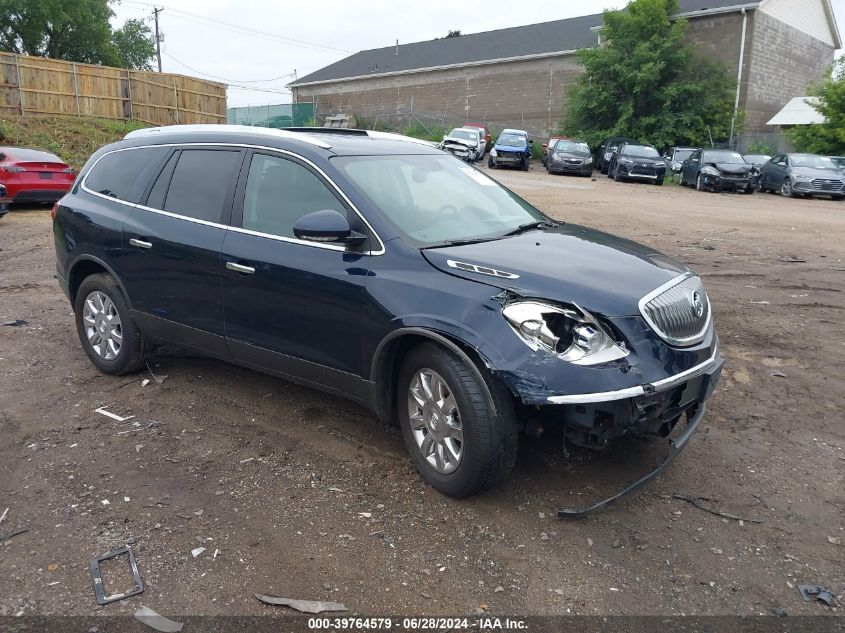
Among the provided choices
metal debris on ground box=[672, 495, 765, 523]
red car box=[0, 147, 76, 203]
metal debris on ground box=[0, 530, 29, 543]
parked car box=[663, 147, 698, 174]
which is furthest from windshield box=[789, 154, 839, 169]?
metal debris on ground box=[0, 530, 29, 543]

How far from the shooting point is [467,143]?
31484mm

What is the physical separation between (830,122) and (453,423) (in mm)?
32723

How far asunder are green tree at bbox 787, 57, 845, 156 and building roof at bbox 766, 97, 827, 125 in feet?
16.0

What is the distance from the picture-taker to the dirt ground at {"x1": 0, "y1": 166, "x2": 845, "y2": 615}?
3.10 metres

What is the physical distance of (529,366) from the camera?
11.0 feet

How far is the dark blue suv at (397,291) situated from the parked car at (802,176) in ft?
69.8

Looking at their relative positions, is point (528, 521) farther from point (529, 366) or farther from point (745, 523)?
point (745, 523)

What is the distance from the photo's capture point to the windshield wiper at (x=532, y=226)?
450 cm

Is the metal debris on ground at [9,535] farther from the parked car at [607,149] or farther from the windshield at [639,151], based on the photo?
the parked car at [607,149]

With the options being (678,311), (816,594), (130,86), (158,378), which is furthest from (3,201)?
(130,86)

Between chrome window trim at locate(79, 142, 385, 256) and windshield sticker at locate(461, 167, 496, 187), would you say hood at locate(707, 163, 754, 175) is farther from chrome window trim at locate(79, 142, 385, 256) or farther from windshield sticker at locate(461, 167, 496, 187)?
chrome window trim at locate(79, 142, 385, 256)

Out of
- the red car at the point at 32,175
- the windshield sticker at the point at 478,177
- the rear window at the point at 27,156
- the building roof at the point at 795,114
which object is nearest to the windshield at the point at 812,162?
the building roof at the point at 795,114

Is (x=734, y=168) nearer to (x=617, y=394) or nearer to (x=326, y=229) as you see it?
(x=326, y=229)

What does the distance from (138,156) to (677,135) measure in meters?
31.7
